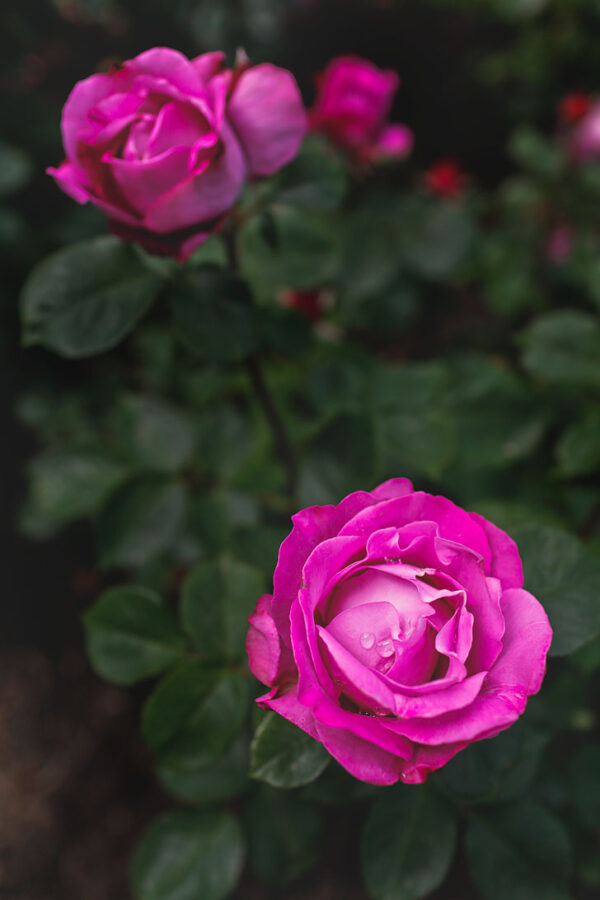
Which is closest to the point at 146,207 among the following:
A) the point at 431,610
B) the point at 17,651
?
the point at 431,610

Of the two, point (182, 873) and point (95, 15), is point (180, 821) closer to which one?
point (182, 873)

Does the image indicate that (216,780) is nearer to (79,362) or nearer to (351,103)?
(79,362)

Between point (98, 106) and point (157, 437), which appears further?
point (157, 437)

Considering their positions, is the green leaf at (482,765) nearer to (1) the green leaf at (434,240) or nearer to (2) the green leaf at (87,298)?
(2) the green leaf at (87,298)

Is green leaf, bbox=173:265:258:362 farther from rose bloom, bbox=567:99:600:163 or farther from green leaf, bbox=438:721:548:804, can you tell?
rose bloom, bbox=567:99:600:163

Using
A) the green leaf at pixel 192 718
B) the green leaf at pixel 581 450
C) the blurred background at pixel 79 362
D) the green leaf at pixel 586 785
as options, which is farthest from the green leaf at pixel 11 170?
the green leaf at pixel 586 785

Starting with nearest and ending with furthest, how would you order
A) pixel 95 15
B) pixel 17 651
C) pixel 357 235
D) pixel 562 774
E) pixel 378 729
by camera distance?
pixel 378 729
pixel 562 774
pixel 357 235
pixel 17 651
pixel 95 15

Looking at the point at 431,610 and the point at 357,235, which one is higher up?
the point at 431,610
